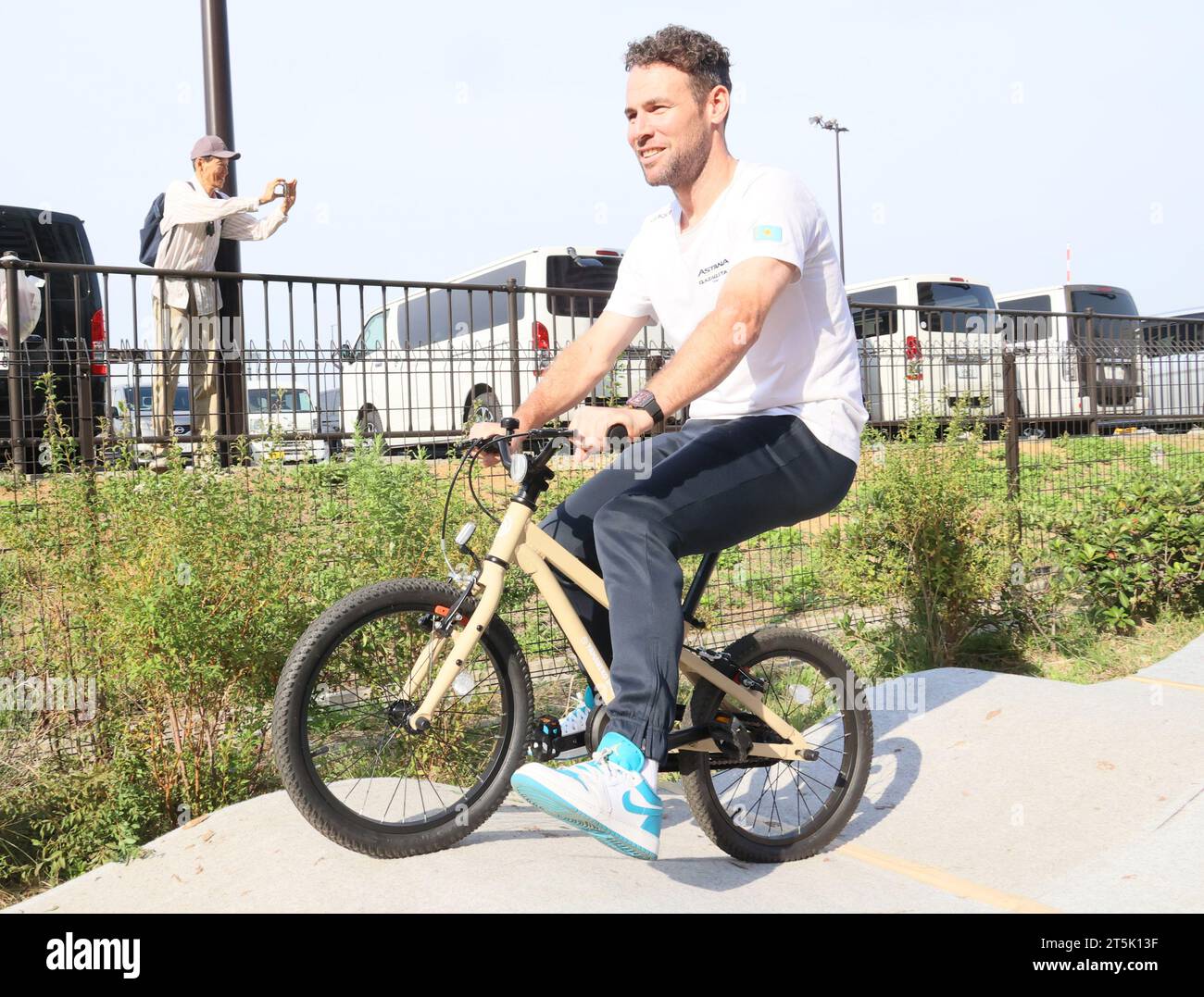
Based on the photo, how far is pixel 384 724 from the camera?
330cm

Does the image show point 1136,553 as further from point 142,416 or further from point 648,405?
point 142,416

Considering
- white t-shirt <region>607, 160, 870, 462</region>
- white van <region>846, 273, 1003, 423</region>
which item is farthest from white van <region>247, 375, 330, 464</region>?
white van <region>846, 273, 1003, 423</region>

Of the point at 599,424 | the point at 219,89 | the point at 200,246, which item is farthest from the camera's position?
the point at 219,89

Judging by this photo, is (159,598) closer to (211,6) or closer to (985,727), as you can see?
(985,727)

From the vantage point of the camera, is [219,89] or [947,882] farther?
[219,89]

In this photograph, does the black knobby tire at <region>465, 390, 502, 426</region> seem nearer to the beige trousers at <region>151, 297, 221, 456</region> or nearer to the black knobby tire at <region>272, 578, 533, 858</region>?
the beige trousers at <region>151, 297, 221, 456</region>

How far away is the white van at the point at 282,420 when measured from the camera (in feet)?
15.0

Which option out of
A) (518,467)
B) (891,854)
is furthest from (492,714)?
(891,854)

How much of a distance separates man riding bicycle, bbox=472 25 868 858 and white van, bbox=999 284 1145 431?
224 inches

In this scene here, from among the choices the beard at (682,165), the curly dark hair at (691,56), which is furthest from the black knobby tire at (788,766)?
the curly dark hair at (691,56)

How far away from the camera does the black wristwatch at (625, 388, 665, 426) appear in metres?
2.67

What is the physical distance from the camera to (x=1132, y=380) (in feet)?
33.0

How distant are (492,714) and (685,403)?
48.5 inches
